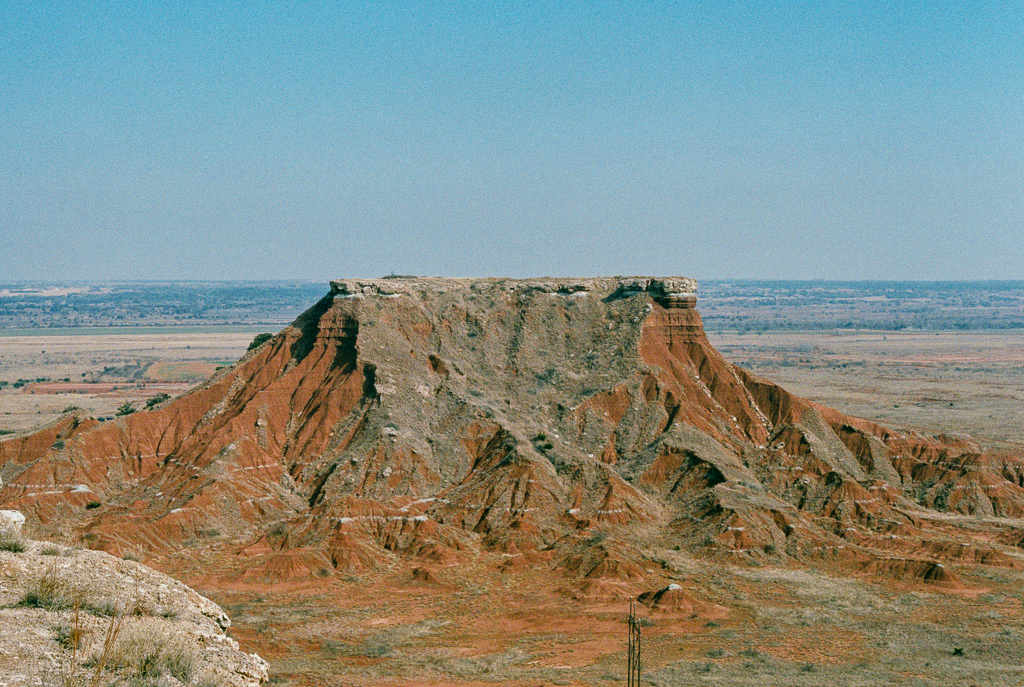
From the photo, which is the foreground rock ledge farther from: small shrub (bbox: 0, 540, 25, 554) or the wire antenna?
the wire antenna

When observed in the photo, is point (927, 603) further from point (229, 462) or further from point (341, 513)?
point (229, 462)

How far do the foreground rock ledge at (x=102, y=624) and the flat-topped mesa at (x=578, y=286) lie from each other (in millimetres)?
77783

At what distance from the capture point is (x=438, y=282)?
10725 cm

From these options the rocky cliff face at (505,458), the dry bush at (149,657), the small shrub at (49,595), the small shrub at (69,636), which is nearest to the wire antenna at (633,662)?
the dry bush at (149,657)

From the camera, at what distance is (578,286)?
106625mm

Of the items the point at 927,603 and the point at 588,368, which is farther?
the point at 588,368

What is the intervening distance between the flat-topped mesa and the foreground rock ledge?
7778cm

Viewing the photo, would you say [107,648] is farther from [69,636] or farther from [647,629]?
[647,629]

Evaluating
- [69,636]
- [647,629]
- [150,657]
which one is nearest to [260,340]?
[647,629]

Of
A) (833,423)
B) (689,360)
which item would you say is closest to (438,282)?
(689,360)

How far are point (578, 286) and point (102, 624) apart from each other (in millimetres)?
85811

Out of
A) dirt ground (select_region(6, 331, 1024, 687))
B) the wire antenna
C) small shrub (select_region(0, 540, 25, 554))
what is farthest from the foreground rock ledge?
dirt ground (select_region(6, 331, 1024, 687))

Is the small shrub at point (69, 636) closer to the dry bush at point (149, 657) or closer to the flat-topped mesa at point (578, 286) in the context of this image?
the dry bush at point (149, 657)

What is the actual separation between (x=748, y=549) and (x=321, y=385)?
42.6 meters
